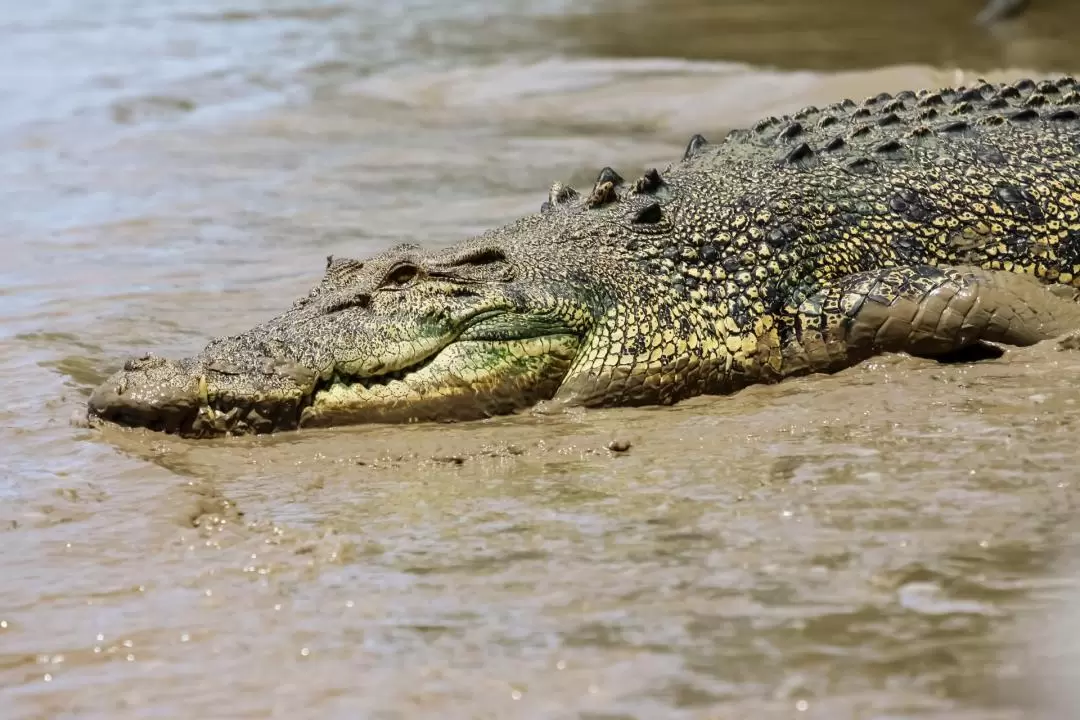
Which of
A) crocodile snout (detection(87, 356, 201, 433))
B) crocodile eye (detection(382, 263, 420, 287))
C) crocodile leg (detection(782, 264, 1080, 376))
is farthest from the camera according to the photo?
crocodile leg (detection(782, 264, 1080, 376))

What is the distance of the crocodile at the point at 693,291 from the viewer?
4672 millimetres

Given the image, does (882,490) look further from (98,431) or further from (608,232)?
(98,431)

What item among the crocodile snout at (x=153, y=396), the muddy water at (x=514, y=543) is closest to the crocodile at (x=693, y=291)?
the crocodile snout at (x=153, y=396)

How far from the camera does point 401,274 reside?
4918mm

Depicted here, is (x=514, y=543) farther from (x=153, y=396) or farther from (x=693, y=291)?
(x=693, y=291)

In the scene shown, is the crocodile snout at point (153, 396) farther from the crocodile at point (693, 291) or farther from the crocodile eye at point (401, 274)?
the crocodile eye at point (401, 274)

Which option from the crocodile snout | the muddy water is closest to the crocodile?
the crocodile snout

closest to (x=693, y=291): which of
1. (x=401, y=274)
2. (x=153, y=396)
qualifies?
(x=401, y=274)

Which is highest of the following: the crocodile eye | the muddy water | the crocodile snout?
the crocodile eye

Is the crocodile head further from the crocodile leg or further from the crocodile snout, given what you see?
the crocodile leg

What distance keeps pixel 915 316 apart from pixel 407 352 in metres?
1.99

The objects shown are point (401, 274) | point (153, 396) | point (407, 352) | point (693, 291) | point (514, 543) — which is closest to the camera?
point (514, 543)

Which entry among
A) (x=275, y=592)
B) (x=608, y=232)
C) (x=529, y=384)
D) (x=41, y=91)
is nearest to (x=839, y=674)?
(x=275, y=592)

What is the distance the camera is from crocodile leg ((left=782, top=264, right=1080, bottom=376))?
5082mm
